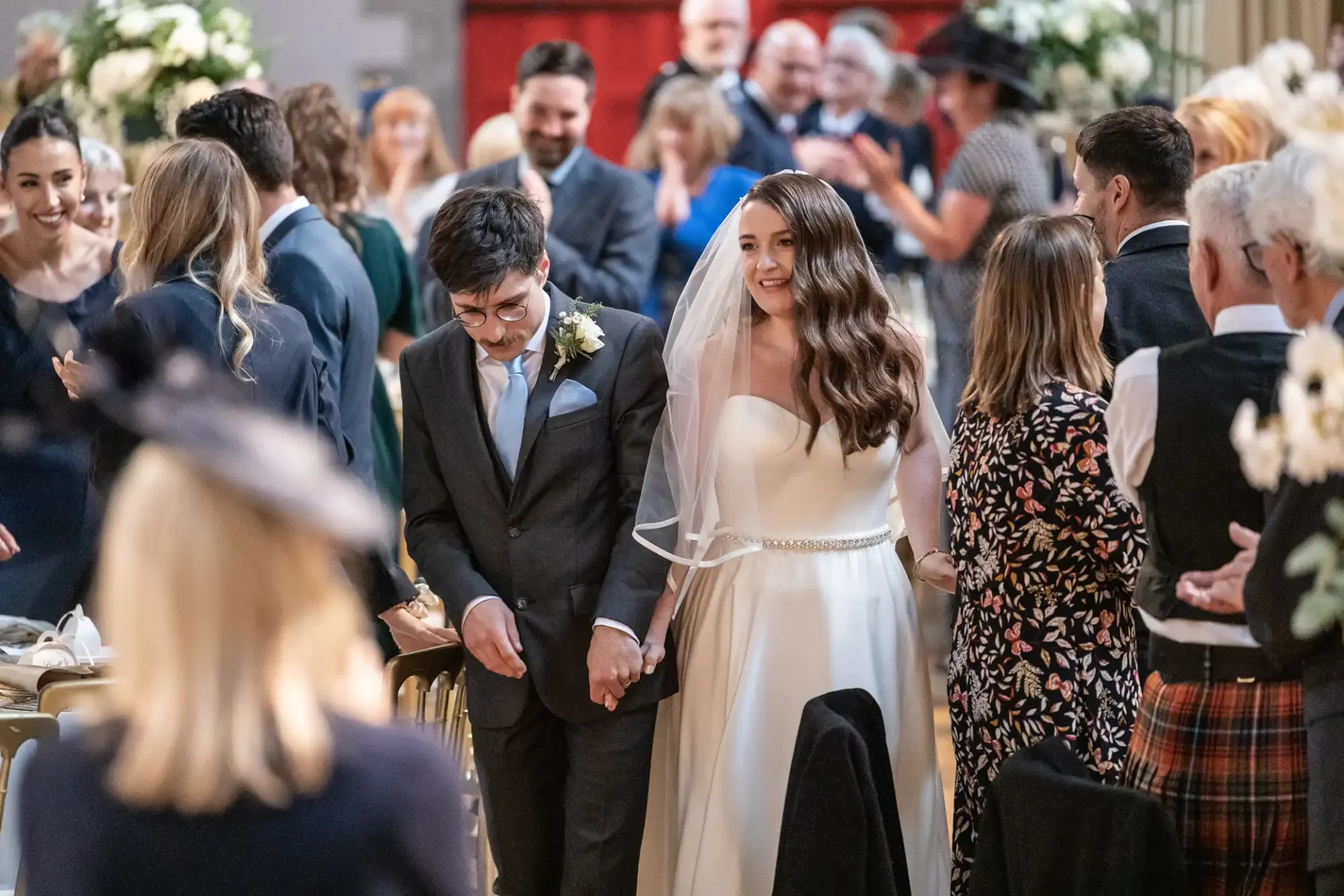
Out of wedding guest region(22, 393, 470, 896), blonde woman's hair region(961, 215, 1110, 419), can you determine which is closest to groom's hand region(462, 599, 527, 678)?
blonde woman's hair region(961, 215, 1110, 419)

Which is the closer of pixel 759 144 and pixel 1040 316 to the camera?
pixel 1040 316

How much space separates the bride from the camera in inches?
129

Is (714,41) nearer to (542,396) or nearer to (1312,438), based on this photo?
(542,396)

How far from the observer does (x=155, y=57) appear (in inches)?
230

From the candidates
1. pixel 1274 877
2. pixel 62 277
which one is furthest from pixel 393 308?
pixel 1274 877

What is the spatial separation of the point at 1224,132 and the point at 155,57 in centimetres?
348

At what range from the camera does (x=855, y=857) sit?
253cm

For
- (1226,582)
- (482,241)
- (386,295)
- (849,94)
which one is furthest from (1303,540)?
(849,94)

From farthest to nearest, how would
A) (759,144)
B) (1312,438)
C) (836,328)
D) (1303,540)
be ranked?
(759,144) → (836,328) → (1303,540) → (1312,438)

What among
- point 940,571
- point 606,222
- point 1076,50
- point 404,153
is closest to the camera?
point 940,571

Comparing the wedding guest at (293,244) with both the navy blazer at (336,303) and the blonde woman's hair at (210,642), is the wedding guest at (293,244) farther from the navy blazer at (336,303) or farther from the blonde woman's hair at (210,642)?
the blonde woman's hair at (210,642)

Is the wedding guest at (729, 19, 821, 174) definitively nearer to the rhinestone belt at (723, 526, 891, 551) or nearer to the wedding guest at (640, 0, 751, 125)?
the wedding guest at (640, 0, 751, 125)

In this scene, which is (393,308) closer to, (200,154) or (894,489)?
(200,154)

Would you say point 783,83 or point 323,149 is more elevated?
point 783,83
